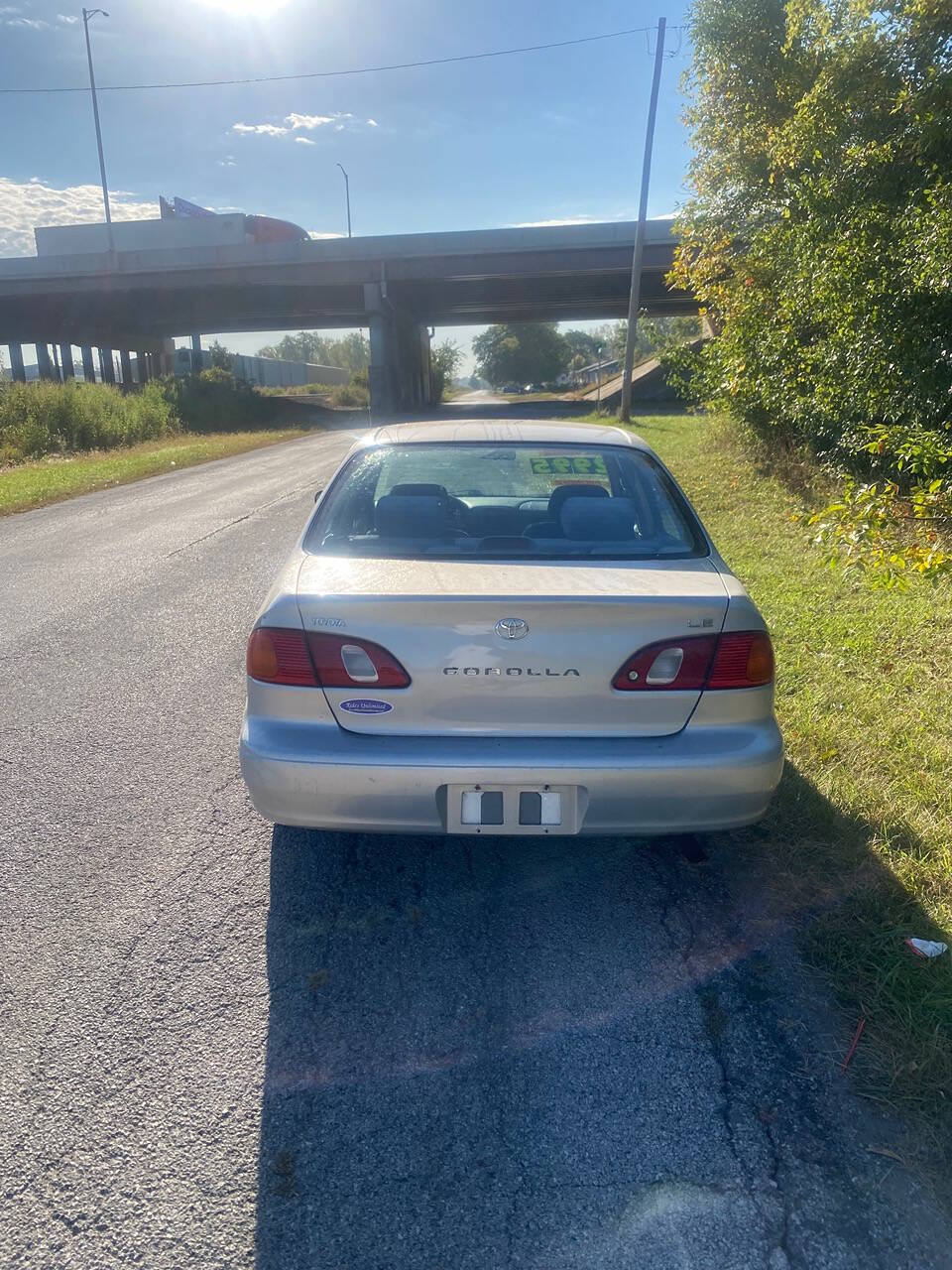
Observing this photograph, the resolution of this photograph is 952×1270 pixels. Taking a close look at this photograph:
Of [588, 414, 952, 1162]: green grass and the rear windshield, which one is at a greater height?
the rear windshield

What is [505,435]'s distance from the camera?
4086 mm

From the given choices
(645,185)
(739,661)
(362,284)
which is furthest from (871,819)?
(362,284)

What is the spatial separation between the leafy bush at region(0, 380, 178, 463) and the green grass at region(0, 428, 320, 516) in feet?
2.36

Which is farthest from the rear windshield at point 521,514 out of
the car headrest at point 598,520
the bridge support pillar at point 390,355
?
the bridge support pillar at point 390,355

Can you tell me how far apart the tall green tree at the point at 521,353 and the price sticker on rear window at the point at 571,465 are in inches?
3615

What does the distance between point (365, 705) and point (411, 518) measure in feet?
3.15

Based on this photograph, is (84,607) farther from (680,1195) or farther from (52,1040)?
(680,1195)

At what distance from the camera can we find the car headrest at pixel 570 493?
3806 mm

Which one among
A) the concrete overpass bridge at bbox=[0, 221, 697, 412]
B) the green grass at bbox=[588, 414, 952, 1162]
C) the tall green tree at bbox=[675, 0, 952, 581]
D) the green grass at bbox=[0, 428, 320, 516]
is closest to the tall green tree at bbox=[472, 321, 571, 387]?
the concrete overpass bridge at bbox=[0, 221, 697, 412]

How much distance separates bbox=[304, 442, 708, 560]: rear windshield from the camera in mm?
3373

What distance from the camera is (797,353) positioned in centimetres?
983

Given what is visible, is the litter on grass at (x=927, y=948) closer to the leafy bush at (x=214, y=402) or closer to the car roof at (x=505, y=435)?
the car roof at (x=505, y=435)

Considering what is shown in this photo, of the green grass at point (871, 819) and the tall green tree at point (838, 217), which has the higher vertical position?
the tall green tree at point (838, 217)

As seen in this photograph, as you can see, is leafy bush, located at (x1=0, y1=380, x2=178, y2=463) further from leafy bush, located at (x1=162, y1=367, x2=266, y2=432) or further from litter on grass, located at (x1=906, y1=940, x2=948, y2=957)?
litter on grass, located at (x1=906, y1=940, x2=948, y2=957)
